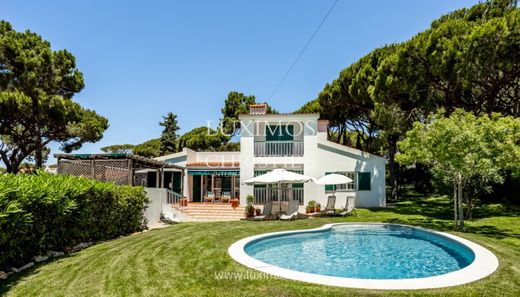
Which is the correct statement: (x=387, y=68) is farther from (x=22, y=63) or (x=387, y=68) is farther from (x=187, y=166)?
(x=22, y=63)

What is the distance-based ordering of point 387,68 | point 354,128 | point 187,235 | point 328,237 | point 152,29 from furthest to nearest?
point 354,128, point 387,68, point 152,29, point 328,237, point 187,235

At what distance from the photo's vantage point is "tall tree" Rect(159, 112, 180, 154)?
6300 cm

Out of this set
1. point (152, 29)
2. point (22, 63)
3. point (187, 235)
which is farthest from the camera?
point (22, 63)

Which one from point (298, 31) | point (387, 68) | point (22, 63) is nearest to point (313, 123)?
point (387, 68)

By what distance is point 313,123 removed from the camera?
26.4 meters

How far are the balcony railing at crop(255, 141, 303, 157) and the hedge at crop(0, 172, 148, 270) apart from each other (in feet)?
44.0

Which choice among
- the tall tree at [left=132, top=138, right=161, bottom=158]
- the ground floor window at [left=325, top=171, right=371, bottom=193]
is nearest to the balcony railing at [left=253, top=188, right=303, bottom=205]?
the ground floor window at [left=325, top=171, right=371, bottom=193]

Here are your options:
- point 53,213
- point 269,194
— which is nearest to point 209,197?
point 269,194

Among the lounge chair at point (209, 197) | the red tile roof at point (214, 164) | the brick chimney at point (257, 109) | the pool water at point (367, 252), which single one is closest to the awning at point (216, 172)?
the red tile roof at point (214, 164)

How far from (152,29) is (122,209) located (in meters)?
12.2

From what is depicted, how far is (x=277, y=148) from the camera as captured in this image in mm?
27156

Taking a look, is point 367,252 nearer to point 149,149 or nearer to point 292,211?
point 292,211

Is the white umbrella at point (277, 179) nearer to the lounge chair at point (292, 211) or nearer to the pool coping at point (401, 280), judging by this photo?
the lounge chair at point (292, 211)

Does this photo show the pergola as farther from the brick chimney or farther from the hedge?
the brick chimney
